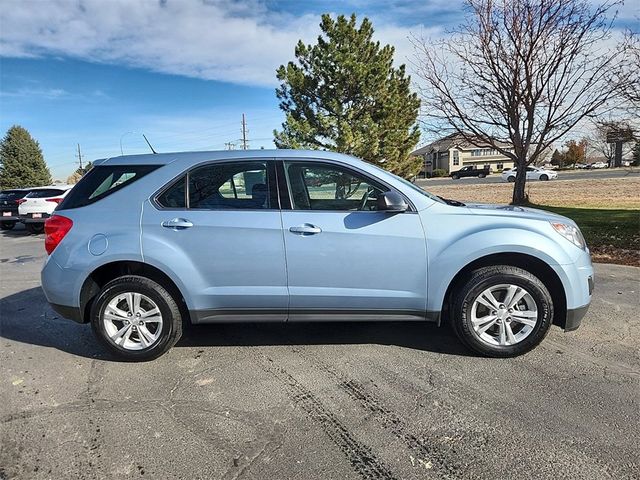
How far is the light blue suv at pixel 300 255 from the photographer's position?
11.8ft

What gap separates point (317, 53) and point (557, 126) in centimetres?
1172

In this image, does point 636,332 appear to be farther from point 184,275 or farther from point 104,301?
point 104,301

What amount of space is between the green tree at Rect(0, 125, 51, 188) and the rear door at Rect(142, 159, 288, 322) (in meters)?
50.3

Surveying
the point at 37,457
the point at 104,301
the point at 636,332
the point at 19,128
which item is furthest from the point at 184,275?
the point at 19,128

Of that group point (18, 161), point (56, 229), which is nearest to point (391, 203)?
point (56, 229)

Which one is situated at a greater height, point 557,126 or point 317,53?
point 317,53

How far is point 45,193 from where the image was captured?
1462 cm

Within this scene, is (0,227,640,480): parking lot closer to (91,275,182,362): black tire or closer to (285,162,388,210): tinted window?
(91,275,182,362): black tire

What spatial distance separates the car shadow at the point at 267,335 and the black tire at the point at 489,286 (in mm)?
214

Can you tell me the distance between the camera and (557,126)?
35.3ft

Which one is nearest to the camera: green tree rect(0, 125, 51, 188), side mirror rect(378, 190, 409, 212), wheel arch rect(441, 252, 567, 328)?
side mirror rect(378, 190, 409, 212)

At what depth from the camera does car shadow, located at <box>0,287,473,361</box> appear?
4090 millimetres

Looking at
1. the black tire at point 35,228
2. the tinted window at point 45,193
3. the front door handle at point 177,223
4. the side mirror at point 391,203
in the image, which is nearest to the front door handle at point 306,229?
the side mirror at point 391,203

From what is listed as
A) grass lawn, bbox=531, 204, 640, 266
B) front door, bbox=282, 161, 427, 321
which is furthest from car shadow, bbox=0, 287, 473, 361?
grass lawn, bbox=531, 204, 640, 266
